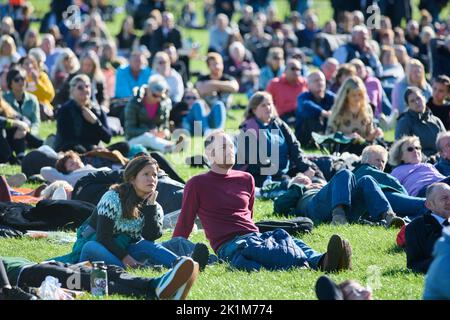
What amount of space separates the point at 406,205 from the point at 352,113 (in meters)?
4.20

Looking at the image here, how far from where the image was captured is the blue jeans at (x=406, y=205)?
11633 mm

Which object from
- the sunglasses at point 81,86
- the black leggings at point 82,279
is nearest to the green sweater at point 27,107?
the sunglasses at point 81,86

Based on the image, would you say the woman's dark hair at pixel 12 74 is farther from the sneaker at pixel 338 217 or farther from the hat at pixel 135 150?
the sneaker at pixel 338 217

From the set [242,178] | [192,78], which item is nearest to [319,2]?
[192,78]

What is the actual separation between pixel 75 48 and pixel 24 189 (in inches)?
488

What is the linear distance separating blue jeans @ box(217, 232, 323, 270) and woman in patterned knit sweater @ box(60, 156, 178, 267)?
487 millimetres

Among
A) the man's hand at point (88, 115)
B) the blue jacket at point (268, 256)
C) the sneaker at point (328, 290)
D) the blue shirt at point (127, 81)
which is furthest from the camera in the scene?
the blue shirt at point (127, 81)

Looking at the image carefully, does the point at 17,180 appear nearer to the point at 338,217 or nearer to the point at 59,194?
the point at 59,194

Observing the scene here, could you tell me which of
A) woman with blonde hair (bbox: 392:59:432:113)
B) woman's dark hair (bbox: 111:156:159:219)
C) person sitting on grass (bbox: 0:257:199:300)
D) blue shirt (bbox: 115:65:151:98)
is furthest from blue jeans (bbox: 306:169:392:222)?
blue shirt (bbox: 115:65:151:98)

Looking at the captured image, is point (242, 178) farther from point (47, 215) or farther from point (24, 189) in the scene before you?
point (24, 189)

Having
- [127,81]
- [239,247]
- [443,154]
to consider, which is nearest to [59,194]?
[239,247]

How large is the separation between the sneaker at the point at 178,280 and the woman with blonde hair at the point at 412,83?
10.3m

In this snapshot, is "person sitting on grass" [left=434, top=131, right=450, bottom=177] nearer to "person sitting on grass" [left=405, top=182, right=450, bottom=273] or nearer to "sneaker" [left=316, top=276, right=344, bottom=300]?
"person sitting on grass" [left=405, top=182, right=450, bottom=273]

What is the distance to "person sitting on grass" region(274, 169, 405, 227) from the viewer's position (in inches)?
445
